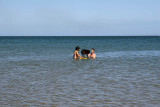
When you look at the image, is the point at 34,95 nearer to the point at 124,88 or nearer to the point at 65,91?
the point at 65,91

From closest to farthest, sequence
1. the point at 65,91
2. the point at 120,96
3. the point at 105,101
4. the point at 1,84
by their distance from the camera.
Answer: the point at 105,101 < the point at 120,96 < the point at 65,91 < the point at 1,84

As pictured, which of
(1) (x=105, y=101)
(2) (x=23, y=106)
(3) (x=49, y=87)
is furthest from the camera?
(3) (x=49, y=87)

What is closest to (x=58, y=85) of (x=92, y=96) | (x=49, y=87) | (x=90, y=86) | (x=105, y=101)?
(x=49, y=87)

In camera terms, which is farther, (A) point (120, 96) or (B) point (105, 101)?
(A) point (120, 96)

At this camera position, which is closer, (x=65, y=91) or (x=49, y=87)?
(x=65, y=91)

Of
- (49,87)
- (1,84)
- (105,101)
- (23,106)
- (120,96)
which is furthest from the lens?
(1,84)

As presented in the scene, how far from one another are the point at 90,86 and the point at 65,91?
1417 millimetres

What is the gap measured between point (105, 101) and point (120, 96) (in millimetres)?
880

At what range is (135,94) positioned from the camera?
9.70 m

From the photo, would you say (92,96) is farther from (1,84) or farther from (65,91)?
(1,84)

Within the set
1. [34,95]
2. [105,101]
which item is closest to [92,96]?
[105,101]

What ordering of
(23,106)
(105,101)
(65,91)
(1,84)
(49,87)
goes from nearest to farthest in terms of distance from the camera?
(23,106)
(105,101)
(65,91)
(49,87)
(1,84)

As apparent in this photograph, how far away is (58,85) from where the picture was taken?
1146cm

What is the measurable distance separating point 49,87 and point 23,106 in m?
2.84
